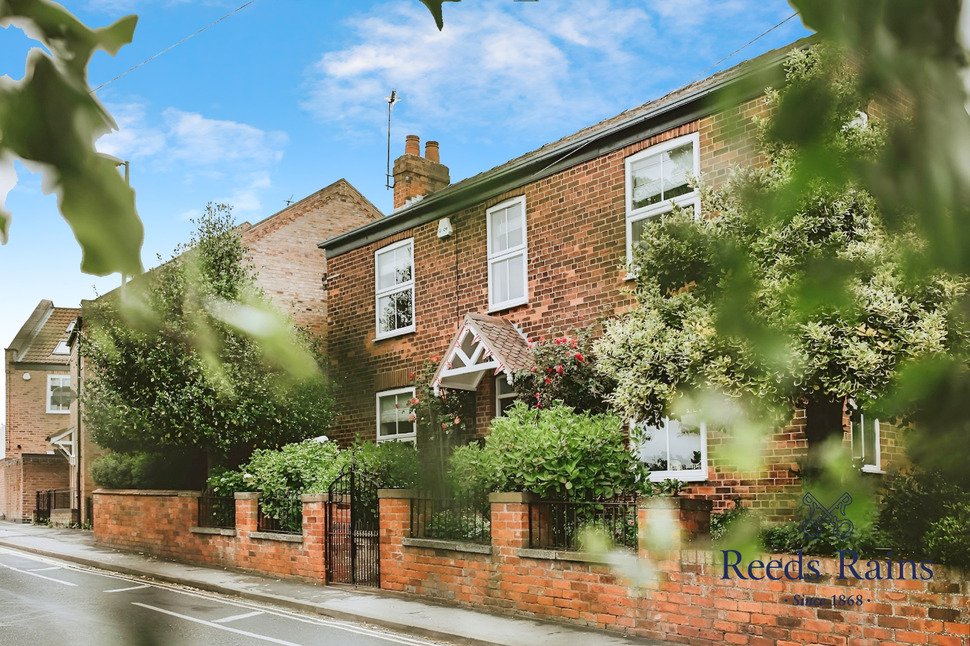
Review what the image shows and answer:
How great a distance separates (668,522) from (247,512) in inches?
338

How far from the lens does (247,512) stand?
15.7 meters

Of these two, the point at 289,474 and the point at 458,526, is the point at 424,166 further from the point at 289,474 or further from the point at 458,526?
the point at 289,474

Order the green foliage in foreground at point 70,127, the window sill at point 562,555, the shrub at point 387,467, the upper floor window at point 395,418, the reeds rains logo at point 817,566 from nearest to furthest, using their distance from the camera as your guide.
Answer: the green foliage in foreground at point 70,127
the reeds rains logo at point 817,566
the window sill at point 562,555
the shrub at point 387,467
the upper floor window at point 395,418

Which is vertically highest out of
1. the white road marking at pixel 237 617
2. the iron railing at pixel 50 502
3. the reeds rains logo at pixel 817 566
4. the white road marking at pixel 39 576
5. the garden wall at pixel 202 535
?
the reeds rains logo at pixel 817 566

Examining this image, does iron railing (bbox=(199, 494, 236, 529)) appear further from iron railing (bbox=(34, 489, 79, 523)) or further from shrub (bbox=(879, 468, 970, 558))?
iron railing (bbox=(34, 489, 79, 523))

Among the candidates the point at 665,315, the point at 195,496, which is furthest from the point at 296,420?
the point at 665,315

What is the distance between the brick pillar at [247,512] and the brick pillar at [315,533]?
166 centimetres

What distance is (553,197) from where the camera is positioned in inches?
137

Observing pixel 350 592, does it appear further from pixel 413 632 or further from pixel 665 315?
pixel 665 315

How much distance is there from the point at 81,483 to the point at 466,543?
68.3ft

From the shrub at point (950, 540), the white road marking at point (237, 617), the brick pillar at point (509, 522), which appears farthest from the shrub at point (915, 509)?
the white road marking at point (237, 617)

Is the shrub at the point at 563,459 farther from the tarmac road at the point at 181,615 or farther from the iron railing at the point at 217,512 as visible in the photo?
the iron railing at the point at 217,512

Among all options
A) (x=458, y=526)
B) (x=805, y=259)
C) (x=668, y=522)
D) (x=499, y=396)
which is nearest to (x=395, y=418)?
(x=499, y=396)

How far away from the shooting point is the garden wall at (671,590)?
7.56 metres
